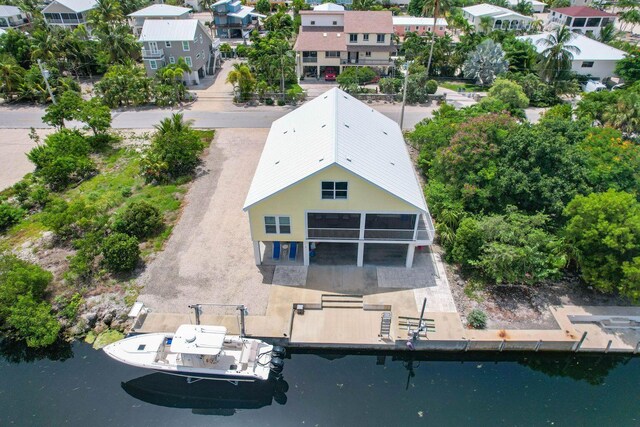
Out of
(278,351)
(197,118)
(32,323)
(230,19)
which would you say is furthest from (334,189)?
(230,19)

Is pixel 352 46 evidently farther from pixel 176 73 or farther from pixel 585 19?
pixel 585 19

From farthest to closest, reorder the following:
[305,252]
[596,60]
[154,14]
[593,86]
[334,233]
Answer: [154,14]
[596,60]
[593,86]
[305,252]
[334,233]

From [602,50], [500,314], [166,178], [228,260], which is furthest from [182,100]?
[602,50]

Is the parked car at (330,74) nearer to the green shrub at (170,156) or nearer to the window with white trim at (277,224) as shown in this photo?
the green shrub at (170,156)

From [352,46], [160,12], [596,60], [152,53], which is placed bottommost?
[596,60]

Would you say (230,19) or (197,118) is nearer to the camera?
(197,118)

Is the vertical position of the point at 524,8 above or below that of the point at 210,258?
above

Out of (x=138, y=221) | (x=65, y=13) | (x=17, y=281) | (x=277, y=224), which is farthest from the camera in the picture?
(x=65, y=13)
